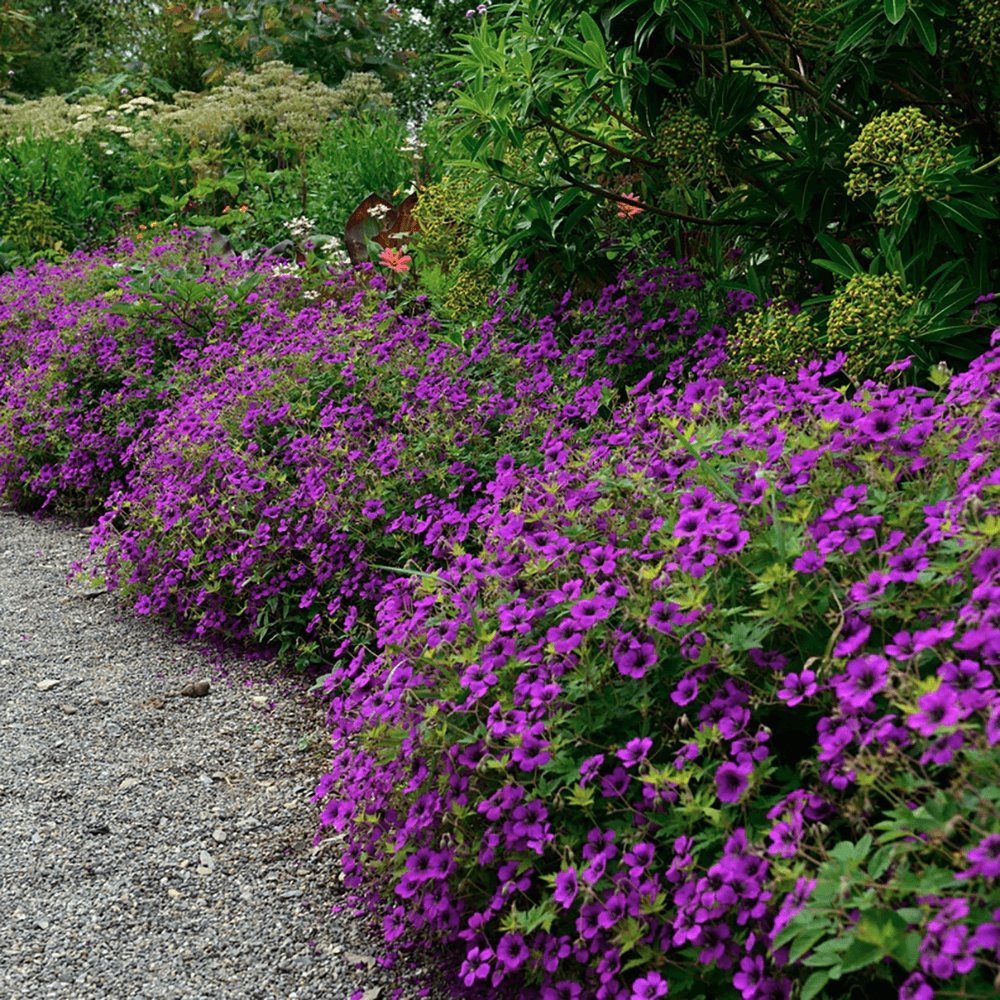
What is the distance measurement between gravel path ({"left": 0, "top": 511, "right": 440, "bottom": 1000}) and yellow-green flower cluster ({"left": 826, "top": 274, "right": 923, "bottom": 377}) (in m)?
1.72

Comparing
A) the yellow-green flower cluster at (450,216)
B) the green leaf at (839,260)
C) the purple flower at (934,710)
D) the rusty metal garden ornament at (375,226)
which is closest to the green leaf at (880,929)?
the purple flower at (934,710)

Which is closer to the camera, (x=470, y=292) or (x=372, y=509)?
(x=372, y=509)

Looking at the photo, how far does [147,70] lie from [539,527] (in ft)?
39.4

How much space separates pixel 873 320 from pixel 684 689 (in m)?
1.37

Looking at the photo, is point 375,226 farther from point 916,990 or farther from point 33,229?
point 916,990

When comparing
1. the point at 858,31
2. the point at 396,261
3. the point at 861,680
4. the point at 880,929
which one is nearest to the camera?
the point at 880,929

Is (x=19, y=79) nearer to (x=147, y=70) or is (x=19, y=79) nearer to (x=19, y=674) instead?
(x=147, y=70)

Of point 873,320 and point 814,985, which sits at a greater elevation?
point 873,320

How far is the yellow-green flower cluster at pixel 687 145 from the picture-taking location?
328 centimetres

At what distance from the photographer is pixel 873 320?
2838 millimetres

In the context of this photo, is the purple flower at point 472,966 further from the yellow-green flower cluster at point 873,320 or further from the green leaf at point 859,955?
the yellow-green flower cluster at point 873,320

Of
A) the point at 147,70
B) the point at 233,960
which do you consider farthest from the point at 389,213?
the point at 147,70

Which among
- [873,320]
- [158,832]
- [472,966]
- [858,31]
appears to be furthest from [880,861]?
[858,31]

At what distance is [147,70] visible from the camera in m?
12.8
